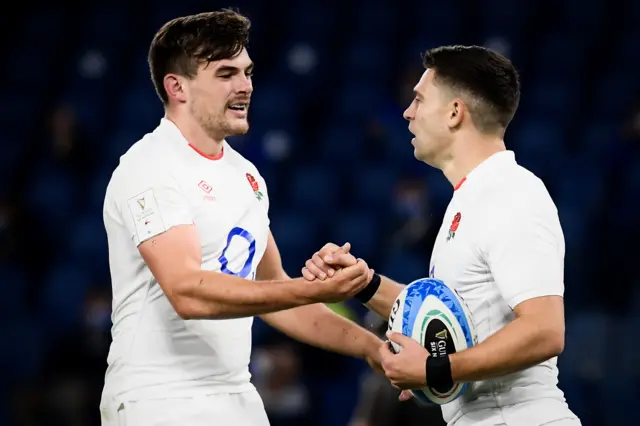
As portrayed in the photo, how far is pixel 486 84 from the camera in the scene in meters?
3.85

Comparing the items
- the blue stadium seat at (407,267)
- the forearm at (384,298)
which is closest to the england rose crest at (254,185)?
the forearm at (384,298)

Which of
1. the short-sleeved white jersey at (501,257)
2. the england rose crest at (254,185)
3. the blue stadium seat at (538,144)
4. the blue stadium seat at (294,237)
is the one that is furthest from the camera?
the blue stadium seat at (538,144)

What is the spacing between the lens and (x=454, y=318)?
352 centimetres

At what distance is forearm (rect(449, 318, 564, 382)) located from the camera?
10.8 ft

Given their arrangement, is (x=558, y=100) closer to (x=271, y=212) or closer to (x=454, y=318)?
(x=271, y=212)

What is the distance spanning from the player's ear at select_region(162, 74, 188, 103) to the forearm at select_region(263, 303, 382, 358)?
39.4 inches

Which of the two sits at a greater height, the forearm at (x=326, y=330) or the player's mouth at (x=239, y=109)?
the player's mouth at (x=239, y=109)

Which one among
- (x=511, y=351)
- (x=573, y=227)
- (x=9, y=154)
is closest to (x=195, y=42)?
(x=511, y=351)

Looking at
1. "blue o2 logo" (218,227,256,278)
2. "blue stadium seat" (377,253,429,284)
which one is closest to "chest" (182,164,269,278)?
"blue o2 logo" (218,227,256,278)

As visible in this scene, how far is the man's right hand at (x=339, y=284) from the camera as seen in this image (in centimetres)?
347

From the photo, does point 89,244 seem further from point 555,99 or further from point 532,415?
point 532,415

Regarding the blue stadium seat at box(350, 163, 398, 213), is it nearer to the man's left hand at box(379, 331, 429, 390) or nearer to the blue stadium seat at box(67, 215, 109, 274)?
the blue stadium seat at box(67, 215, 109, 274)

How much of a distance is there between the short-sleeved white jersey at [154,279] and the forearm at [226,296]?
0.81 feet

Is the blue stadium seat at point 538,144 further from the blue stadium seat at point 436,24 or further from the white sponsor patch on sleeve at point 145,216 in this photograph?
the white sponsor patch on sleeve at point 145,216
